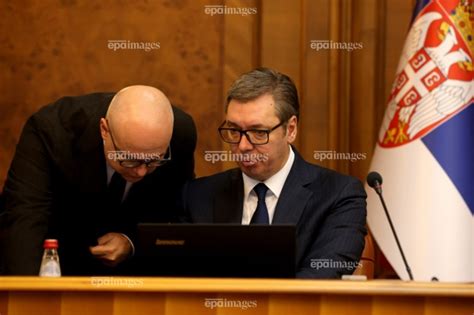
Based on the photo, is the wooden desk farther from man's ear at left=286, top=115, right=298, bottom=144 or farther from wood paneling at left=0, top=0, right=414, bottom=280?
wood paneling at left=0, top=0, right=414, bottom=280

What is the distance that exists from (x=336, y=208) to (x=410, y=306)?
0.92 metres

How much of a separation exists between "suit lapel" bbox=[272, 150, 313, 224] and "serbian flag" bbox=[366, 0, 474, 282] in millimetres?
Answer: 582

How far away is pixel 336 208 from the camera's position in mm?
3293

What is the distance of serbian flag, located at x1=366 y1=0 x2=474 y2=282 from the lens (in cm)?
371

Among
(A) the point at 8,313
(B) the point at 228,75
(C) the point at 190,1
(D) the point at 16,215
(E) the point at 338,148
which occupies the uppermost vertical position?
(C) the point at 190,1

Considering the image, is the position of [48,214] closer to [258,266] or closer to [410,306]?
[258,266]

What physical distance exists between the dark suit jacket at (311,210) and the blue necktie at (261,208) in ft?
0.13

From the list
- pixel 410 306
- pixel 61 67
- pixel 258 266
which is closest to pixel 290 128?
pixel 258 266

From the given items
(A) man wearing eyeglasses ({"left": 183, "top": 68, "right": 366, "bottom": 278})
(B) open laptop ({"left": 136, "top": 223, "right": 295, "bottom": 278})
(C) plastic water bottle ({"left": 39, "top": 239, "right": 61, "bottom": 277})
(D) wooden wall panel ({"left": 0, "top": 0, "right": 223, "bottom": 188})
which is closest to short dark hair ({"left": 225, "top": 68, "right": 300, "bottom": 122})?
(A) man wearing eyeglasses ({"left": 183, "top": 68, "right": 366, "bottom": 278})

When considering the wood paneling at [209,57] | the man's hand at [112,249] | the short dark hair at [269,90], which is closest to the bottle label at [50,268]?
the man's hand at [112,249]

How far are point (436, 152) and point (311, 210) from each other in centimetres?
73

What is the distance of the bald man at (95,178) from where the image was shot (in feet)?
10.4

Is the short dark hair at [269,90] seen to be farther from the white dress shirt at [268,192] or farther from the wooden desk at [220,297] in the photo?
the wooden desk at [220,297]

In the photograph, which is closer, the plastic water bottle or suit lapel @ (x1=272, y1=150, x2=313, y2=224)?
the plastic water bottle
